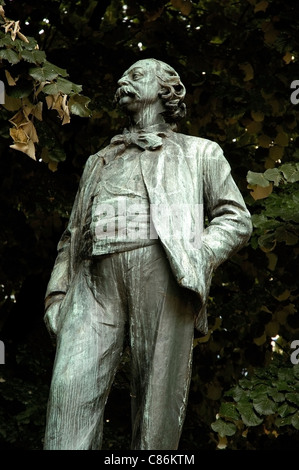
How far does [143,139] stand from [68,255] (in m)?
0.66

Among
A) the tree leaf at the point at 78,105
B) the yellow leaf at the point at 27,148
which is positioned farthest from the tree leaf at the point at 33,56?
the yellow leaf at the point at 27,148

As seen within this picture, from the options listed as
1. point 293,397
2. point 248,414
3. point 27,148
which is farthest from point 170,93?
point 248,414

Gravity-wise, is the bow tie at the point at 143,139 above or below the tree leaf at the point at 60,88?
below

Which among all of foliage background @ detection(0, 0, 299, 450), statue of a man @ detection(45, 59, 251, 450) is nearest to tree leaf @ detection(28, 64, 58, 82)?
statue of a man @ detection(45, 59, 251, 450)

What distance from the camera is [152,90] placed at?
269 inches

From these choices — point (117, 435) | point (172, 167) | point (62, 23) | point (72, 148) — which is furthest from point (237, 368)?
point (172, 167)

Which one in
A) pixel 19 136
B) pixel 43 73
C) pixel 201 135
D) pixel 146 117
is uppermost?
pixel 201 135

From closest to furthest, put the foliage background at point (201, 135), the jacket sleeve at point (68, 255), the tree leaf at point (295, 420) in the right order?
1. the jacket sleeve at point (68, 255)
2. the tree leaf at point (295, 420)
3. the foliage background at point (201, 135)

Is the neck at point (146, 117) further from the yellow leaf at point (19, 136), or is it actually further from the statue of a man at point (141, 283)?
the yellow leaf at point (19, 136)

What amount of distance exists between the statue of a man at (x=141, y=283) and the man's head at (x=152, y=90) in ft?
0.78

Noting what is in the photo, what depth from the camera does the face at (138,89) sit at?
22.3ft

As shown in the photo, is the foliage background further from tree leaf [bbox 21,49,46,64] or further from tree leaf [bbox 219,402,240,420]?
tree leaf [bbox 21,49,46,64]

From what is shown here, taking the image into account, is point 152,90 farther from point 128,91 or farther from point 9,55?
A: point 9,55

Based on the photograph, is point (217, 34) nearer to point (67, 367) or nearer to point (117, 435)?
point (117, 435)
